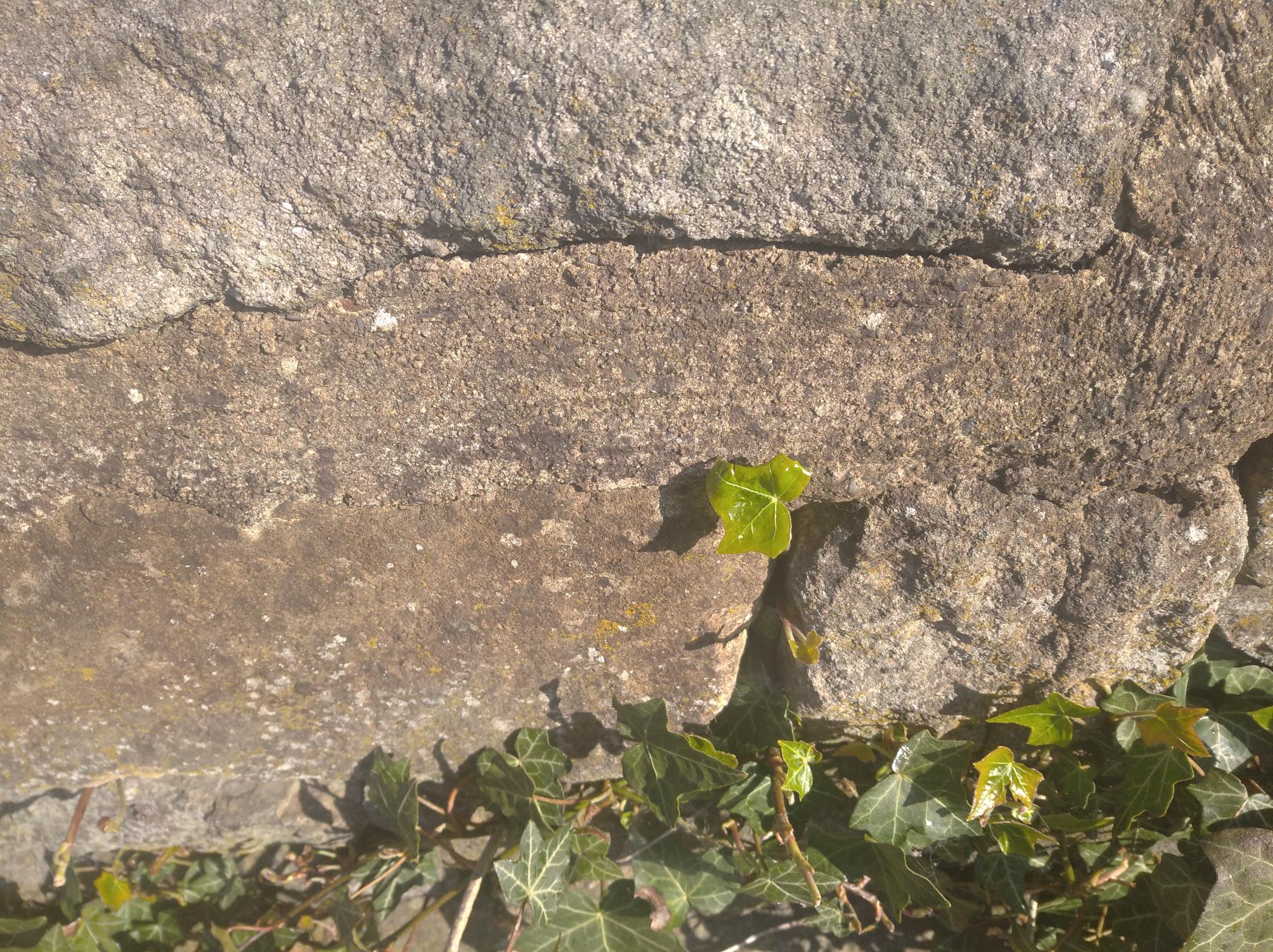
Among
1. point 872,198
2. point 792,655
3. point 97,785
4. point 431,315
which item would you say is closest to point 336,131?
point 431,315

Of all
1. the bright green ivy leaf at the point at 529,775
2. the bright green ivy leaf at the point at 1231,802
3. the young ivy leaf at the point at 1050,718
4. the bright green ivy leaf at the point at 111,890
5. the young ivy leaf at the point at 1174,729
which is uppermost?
the young ivy leaf at the point at 1174,729

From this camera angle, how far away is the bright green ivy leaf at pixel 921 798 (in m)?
1.35

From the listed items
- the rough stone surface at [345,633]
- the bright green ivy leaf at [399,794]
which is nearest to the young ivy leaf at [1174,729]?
the rough stone surface at [345,633]

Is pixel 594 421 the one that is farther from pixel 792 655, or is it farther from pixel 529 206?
pixel 792 655

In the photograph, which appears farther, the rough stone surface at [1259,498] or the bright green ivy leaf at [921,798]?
the bright green ivy leaf at [921,798]

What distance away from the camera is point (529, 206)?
0.89m

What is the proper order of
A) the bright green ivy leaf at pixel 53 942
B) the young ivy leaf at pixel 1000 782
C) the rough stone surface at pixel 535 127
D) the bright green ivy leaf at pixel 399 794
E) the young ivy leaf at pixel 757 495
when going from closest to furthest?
the rough stone surface at pixel 535 127
the young ivy leaf at pixel 757 495
the young ivy leaf at pixel 1000 782
the bright green ivy leaf at pixel 399 794
the bright green ivy leaf at pixel 53 942

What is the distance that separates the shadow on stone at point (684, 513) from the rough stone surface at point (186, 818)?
892 mm

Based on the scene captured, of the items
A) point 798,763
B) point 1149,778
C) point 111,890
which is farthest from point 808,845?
point 111,890

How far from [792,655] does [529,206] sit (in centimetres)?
91

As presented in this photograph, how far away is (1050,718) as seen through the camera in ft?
4.26

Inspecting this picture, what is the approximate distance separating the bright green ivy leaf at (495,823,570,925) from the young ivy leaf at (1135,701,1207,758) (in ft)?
3.30

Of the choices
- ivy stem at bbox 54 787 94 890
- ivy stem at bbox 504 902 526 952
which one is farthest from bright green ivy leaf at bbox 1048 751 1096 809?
ivy stem at bbox 54 787 94 890

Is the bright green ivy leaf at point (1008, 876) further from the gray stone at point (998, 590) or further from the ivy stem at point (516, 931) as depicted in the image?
the ivy stem at point (516, 931)
